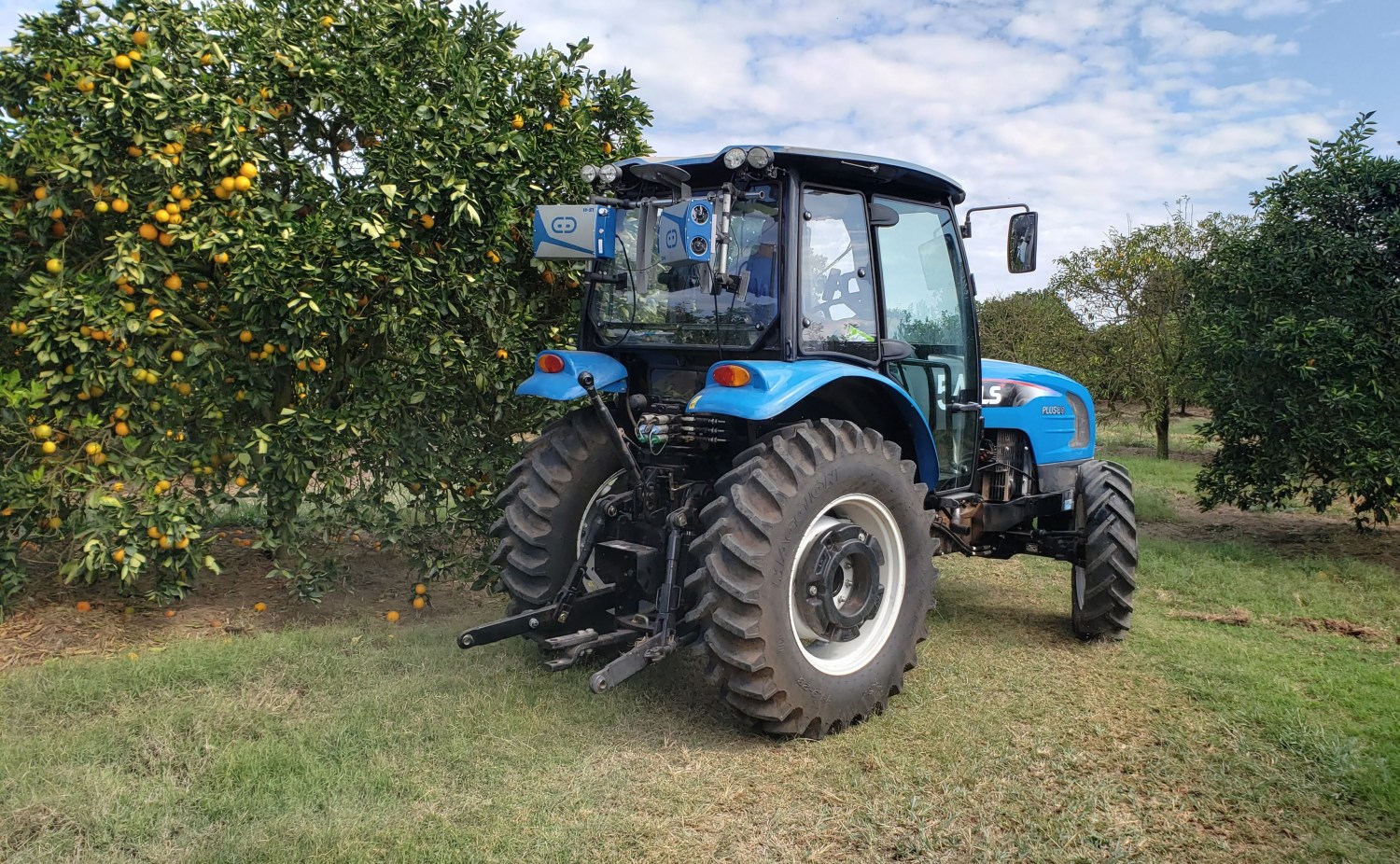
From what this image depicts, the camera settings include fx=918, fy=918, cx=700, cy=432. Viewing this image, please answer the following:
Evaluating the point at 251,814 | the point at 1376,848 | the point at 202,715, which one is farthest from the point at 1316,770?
the point at 202,715

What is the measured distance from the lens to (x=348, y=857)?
2.69m

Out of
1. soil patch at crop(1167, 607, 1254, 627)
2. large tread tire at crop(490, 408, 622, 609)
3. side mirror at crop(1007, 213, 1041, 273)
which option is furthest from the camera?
soil patch at crop(1167, 607, 1254, 627)

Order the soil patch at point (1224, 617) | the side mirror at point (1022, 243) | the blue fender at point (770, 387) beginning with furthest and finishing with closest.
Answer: the soil patch at point (1224, 617) < the side mirror at point (1022, 243) < the blue fender at point (770, 387)

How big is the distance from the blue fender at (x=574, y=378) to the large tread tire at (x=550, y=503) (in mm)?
221

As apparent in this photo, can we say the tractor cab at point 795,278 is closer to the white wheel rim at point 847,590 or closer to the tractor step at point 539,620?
the white wheel rim at point 847,590

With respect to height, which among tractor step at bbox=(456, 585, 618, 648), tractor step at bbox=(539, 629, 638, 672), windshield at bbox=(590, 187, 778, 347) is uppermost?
windshield at bbox=(590, 187, 778, 347)

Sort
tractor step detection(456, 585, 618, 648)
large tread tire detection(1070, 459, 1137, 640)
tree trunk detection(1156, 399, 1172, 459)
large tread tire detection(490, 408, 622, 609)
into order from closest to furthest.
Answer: tractor step detection(456, 585, 618, 648), large tread tire detection(490, 408, 622, 609), large tread tire detection(1070, 459, 1137, 640), tree trunk detection(1156, 399, 1172, 459)

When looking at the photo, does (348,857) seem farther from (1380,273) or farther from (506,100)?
(1380,273)

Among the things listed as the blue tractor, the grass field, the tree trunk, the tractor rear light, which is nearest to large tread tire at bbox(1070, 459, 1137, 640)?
the blue tractor

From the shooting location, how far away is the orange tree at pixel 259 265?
4.25m

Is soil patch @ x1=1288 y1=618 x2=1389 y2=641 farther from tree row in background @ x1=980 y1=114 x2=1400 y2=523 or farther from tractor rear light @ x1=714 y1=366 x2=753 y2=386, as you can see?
tractor rear light @ x1=714 y1=366 x2=753 y2=386

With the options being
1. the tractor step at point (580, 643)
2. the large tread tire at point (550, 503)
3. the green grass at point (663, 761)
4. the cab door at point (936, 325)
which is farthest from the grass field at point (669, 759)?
the cab door at point (936, 325)

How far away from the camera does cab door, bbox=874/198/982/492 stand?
445 cm

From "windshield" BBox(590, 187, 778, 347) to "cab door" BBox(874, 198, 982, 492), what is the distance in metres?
0.70
